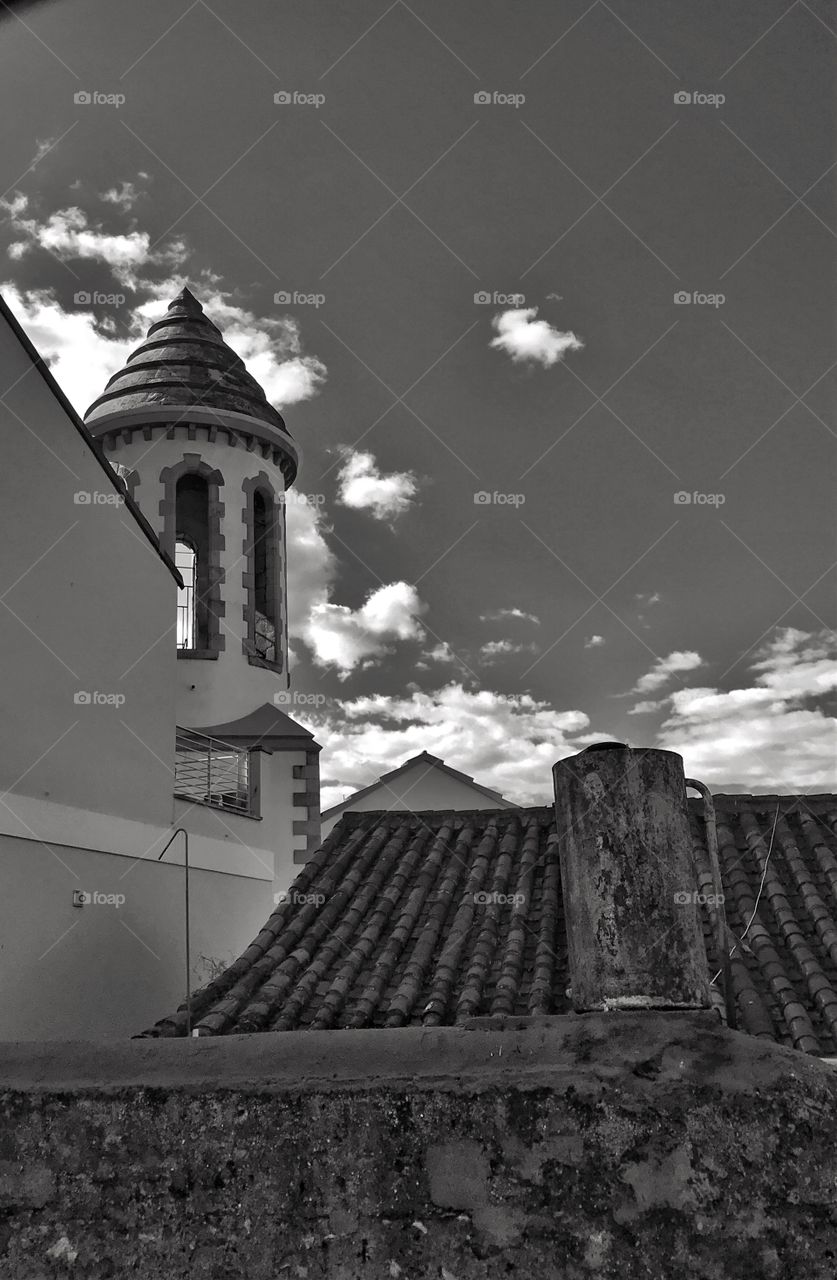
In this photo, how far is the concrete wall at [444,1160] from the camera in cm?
206

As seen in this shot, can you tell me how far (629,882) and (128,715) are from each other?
8335mm

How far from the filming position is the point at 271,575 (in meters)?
17.8

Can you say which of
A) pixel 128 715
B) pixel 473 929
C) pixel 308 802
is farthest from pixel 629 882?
pixel 308 802

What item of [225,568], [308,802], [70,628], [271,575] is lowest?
[308,802]

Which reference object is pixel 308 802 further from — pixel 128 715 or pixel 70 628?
pixel 70 628

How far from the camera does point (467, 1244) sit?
6.92ft

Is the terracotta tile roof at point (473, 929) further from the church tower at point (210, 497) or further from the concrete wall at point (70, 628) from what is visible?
the church tower at point (210, 497)

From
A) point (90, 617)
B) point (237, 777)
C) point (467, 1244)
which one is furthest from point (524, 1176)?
point (237, 777)

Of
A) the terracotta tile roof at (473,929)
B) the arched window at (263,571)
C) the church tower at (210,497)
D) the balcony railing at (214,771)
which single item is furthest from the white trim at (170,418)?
the terracotta tile roof at (473,929)

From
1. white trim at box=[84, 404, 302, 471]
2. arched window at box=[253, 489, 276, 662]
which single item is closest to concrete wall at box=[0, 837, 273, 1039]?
arched window at box=[253, 489, 276, 662]

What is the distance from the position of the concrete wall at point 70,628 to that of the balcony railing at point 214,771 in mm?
1886

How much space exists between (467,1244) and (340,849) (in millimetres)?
8478

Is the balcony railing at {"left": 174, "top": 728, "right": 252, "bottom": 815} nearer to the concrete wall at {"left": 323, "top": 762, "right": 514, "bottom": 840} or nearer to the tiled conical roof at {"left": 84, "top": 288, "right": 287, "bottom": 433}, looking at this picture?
the concrete wall at {"left": 323, "top": 762, "right": 514, "bottom": 840}

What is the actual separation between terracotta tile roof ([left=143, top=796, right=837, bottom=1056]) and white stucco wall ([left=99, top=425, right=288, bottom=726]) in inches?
231
